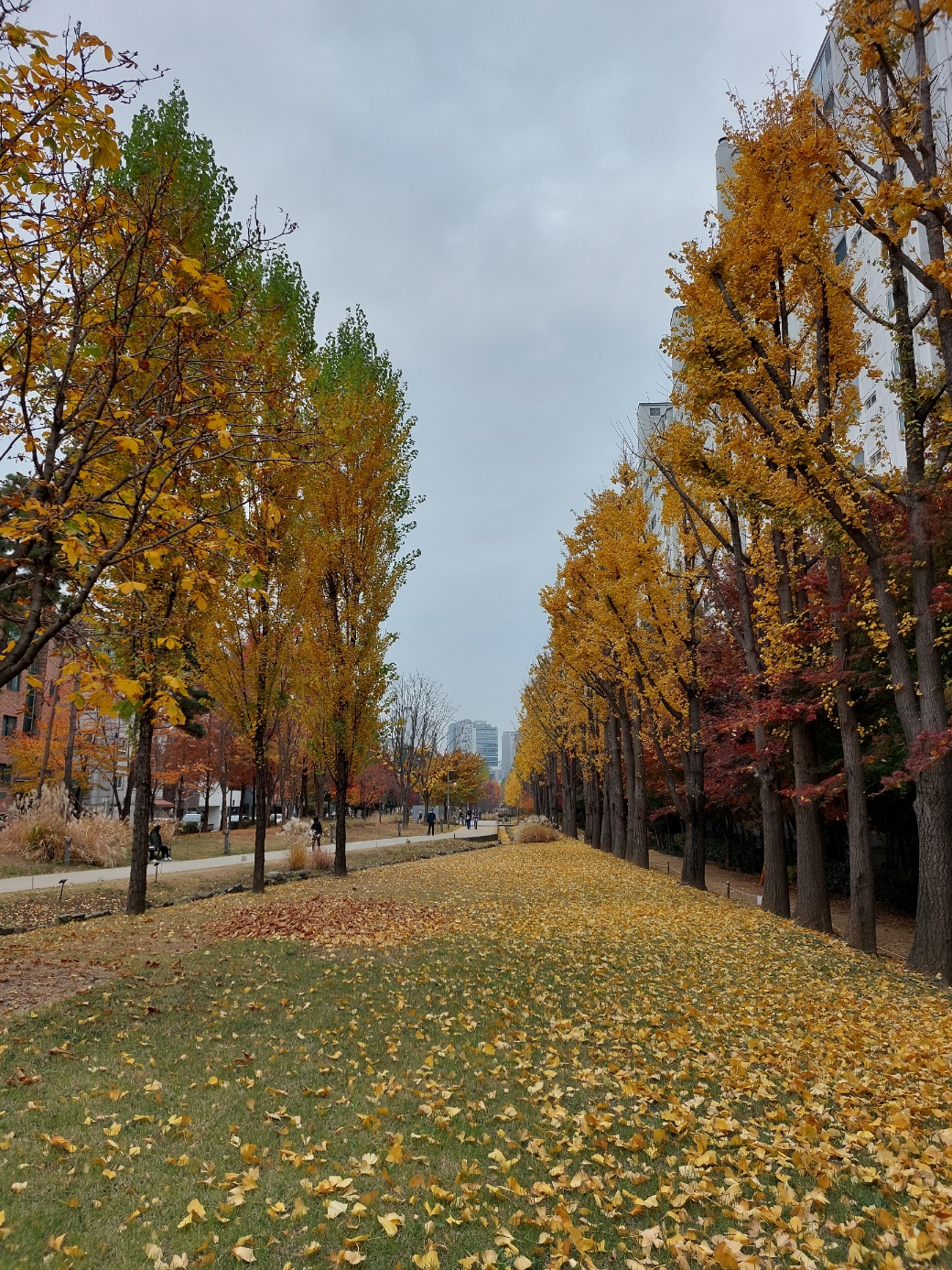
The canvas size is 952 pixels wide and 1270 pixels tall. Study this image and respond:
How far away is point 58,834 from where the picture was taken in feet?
61.5

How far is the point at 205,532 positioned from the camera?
14.7ft

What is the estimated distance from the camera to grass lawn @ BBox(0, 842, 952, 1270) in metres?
2.97

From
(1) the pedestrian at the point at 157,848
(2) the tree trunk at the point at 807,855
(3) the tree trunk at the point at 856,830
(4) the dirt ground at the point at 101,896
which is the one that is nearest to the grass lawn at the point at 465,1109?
(3) the tree trunk at the point at 856,830

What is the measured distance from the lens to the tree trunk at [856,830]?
1011 centimetres

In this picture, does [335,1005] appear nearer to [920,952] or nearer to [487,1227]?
[487,1227]

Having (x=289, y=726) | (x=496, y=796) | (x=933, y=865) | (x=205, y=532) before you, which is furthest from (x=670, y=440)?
(x=496, y=796)

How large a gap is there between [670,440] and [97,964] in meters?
10.8

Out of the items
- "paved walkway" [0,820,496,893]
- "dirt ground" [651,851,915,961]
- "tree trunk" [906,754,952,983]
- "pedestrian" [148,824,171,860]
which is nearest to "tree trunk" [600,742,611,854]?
"dirt ground" [651,851,915,961]

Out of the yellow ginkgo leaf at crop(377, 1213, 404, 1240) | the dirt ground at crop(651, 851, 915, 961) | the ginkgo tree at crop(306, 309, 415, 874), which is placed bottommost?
the dirt ground at crop(651, 851, 915, 961)

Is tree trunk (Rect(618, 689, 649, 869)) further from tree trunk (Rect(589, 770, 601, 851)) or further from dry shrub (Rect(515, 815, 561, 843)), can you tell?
dry shrub (Rect(515, 815, 561, 843))

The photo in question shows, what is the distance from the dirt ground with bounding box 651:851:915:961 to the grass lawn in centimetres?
583

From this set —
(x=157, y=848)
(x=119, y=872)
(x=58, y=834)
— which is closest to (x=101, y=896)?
(x=119, y=872)

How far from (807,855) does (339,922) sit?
794 centimetres

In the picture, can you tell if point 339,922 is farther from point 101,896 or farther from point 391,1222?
point 101,896
